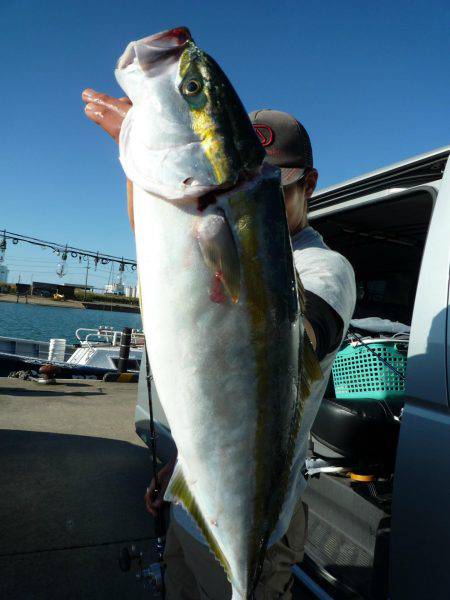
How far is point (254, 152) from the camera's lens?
1.06 metres

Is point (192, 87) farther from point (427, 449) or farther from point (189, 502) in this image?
point (427, 449)

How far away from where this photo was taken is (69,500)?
3863mm

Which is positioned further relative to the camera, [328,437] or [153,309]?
[328,437]

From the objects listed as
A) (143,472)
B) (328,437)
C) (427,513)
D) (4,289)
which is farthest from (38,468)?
(4,289)

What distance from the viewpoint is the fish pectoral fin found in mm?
983

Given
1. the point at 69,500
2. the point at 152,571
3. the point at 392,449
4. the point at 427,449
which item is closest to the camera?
the point at 427,449

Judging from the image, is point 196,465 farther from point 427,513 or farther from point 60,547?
point 60,547

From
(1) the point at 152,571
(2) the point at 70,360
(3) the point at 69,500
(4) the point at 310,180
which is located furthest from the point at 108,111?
(2) the point at 70,360

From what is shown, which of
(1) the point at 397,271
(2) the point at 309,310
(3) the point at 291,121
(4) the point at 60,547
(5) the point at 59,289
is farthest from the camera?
(5) the point at 59,289

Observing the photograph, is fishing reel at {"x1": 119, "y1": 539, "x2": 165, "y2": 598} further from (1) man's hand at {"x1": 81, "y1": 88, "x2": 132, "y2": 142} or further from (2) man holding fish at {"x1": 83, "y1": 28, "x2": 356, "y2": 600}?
(1) man's hand at {"x1": 81, "y1": 88, "x2": 132, "y2": 142}

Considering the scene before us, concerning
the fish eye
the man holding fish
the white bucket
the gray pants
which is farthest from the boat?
the fish eye

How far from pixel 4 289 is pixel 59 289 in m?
10.5

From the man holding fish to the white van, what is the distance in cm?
80

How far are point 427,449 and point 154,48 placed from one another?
1655 millimetres
